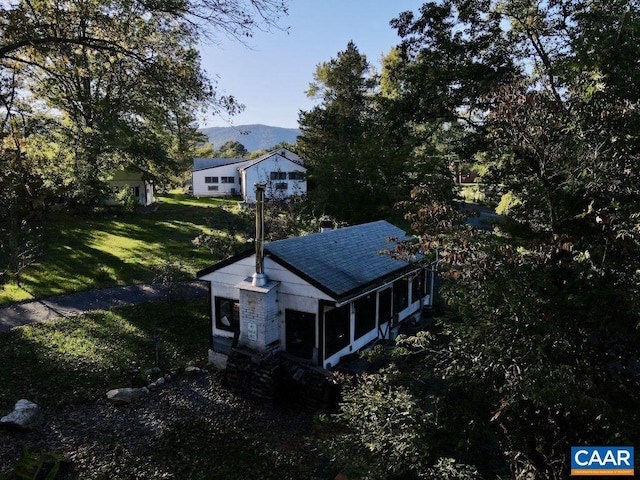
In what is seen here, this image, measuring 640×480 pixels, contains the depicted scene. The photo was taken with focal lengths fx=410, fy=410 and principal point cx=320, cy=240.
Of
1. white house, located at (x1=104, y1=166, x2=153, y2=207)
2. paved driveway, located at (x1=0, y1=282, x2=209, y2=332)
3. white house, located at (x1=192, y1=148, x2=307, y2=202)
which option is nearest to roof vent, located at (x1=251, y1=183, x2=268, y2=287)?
paved driveway, located at (x1=0, y1=282, x2=209, y2=332)

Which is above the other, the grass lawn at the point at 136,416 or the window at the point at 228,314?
the window at the point at 228,314

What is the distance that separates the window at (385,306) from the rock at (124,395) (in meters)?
7.57

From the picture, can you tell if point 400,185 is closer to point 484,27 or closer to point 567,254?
point 484,27

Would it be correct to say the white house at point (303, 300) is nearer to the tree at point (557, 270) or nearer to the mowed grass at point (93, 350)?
the mowed grass at point (93, 350)

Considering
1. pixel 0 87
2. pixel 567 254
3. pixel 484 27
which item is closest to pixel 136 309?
pixel 0 87

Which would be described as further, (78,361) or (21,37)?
(78,361)

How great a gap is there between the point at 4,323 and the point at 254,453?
12422 millimetres

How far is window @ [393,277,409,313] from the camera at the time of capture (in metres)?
14.9

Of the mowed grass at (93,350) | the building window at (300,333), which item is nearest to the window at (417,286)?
the building window at (300,333)

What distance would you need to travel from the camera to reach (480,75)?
1716 centimetres

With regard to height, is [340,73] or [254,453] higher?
[340,73]

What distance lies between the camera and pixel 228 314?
13078 mm

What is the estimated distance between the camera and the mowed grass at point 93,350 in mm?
11328

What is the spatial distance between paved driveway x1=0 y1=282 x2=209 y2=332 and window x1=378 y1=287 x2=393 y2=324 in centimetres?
930
